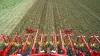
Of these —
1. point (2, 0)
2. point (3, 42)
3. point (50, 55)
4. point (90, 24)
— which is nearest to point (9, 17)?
point (3, 42)

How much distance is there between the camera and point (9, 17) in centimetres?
1345

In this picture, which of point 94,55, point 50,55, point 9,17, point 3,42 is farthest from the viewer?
point 9,17

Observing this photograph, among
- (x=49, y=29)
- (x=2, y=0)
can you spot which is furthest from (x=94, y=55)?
(x=2, y=0)

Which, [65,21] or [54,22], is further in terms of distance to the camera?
[65,21]

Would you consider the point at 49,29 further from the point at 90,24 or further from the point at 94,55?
the point at 94,55

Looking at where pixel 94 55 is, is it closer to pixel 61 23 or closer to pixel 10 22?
pixel 61 23

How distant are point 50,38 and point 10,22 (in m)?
4.11

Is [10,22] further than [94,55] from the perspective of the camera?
Yes

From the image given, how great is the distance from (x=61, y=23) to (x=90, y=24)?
183 cm

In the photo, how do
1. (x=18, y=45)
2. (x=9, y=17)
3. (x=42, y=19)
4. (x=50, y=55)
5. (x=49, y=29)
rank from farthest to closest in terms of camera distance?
1. (x=9, y=17)
2. (x=42, y=19)
3. (x=49, y=29)
4. (x=18, y=45)
5. (x=50, y=55)

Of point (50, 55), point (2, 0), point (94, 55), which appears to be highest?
point (50, 55)

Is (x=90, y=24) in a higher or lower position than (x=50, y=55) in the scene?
lower

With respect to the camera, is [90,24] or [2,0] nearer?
[90,24]

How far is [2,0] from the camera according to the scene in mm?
20656
